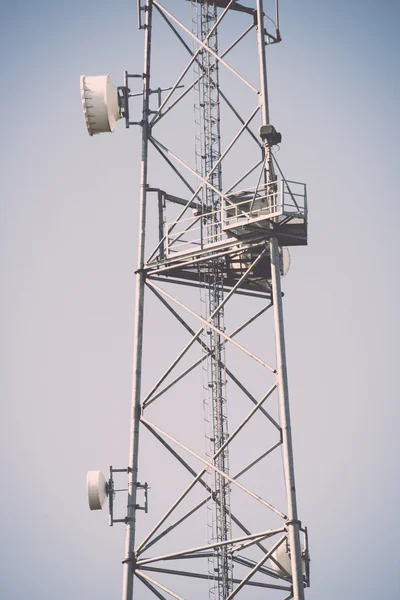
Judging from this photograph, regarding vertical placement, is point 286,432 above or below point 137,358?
below

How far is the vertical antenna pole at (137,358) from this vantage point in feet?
107

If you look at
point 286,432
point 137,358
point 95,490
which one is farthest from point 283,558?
point 137,358

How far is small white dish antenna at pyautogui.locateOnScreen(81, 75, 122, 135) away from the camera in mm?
36094

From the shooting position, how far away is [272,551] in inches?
1214

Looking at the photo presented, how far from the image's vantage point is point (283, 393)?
104ft

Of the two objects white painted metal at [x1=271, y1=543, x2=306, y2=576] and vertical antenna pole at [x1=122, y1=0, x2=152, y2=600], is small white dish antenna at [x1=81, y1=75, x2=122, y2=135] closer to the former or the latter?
vertical antenna pole at [x1=122, y1=0, x2=152, y2=600]

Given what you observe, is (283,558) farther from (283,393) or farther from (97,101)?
(97,101)

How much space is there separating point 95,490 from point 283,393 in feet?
19.2

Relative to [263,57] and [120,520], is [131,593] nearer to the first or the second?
[120,520]

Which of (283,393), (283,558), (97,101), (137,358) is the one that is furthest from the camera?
(97,101)

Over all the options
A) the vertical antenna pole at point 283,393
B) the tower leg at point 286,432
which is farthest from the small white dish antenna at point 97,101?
the tower leg at point 286,432

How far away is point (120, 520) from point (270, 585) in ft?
14.6

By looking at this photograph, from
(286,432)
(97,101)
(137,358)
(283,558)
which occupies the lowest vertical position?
(283,558)

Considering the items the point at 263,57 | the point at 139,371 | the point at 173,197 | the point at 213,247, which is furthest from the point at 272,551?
the point at 263,57
